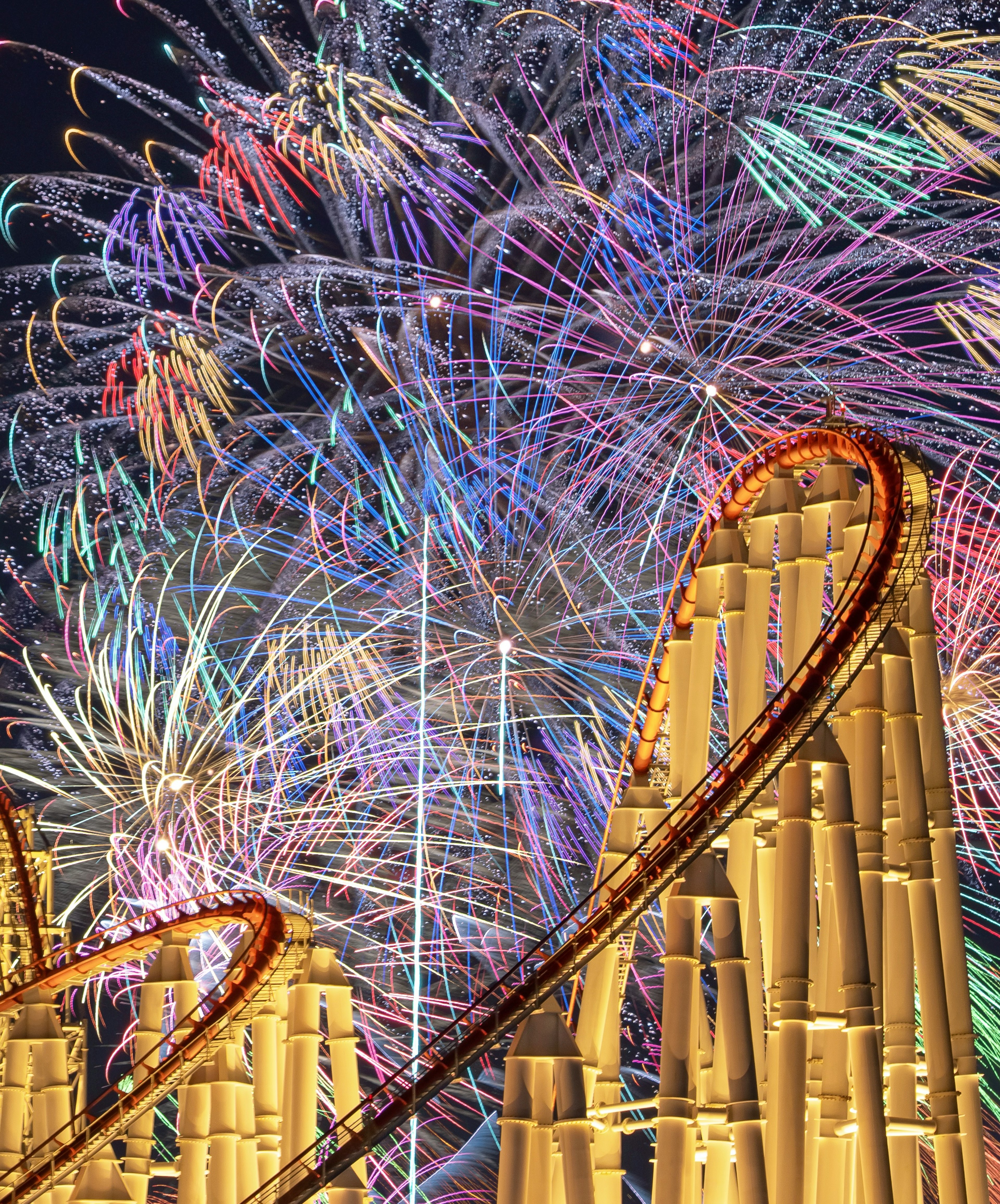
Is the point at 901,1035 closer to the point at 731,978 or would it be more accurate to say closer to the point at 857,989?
the point at 857,989

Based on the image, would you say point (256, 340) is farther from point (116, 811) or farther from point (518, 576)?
point (116, 811)

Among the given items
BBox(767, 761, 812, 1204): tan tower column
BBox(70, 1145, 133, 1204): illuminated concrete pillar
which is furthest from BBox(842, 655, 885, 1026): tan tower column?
BBox(70, 1145, 133, 1204): illuminated concrete pillar

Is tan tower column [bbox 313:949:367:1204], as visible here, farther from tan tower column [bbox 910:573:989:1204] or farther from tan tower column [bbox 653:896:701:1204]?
tan tower column [bbox 910:573:989:1204]

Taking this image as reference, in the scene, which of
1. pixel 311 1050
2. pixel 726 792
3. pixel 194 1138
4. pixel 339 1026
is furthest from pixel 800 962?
pixel 194 1138

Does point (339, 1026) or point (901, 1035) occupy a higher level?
point (339, 1026)

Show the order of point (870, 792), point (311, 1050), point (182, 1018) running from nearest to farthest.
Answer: point (870, 792), point (311, 1050), point (182, 1018)

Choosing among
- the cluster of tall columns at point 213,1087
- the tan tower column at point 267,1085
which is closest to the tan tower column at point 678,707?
the cluster of tall columns at point 213,1087
